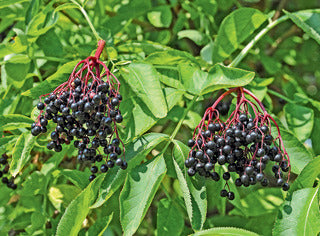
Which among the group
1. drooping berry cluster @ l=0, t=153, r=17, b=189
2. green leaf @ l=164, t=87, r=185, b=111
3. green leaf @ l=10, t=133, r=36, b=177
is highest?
green leaf @ l=164, t=87, r=185, b=111

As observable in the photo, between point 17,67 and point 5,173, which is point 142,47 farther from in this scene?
point 5,173

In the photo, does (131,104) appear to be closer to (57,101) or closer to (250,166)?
(57,101)

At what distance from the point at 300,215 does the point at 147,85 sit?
0.72 meters

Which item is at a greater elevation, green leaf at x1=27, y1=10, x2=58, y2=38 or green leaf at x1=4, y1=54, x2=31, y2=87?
green leaf at x1=27, y1=10, x2=58, y2=38

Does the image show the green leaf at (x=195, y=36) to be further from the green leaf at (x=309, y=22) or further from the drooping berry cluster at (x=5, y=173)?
the drooping berry cluster at (x=5, y=173)

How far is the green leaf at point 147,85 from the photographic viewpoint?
148 cm

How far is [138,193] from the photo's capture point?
1.39 meters

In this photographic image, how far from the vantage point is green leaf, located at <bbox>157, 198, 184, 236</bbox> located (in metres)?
1.77

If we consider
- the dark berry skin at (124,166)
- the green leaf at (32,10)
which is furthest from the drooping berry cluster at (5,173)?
the dark berry skin at (124,166)

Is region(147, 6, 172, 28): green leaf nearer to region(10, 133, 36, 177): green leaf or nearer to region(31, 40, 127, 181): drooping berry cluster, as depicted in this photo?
region(31, 40, 127, 181): drooping berry cluster

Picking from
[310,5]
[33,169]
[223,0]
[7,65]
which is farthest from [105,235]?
[310,5]

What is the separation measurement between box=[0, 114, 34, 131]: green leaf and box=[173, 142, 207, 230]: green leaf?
64 centimetres

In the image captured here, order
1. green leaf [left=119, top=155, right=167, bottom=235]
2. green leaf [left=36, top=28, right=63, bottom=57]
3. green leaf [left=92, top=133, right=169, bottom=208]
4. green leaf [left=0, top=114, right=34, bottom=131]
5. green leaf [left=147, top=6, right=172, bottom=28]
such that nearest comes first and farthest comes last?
green leaf [left=119, top=155, right=167, bottom=235], green leaf [left=92, top=133, right=169, bottom=208], green leaf [left=0, top=114, right=34, bottom=131], green leaf [left=36, top=28, right=63, bottom=57], green leaf [left=147, top=6, right=172, bottom=28]

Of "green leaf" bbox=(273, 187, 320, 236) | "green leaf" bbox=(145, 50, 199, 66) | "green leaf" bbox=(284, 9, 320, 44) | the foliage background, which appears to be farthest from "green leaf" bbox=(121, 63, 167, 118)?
"green leaf" bbox=(284, 9, 320, 44)
